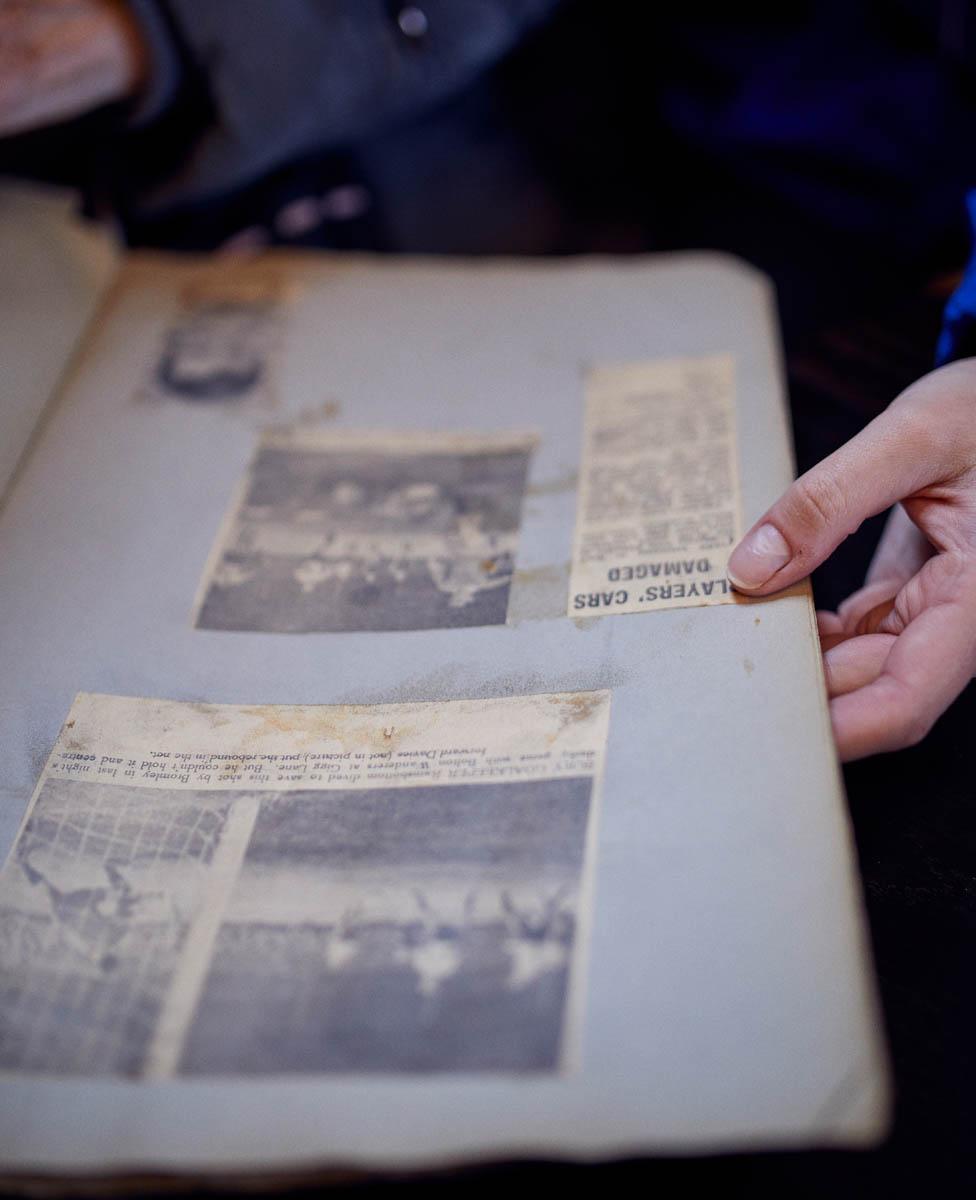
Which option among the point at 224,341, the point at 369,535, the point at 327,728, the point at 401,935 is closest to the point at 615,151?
the point at 224,341

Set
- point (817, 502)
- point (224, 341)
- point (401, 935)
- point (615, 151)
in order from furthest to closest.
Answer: point (615, 151), point (224, 341), point (817, 502), point (401, 935)

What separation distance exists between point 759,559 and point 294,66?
1.89 feet

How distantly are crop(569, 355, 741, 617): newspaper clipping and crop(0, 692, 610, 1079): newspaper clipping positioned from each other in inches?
3.4

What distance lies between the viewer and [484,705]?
55 cm

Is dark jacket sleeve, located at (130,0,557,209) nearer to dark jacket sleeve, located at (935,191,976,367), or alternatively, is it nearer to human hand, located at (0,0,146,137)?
human hand, located at (0,0,146,137)

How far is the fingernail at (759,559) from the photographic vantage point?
56 centimetres

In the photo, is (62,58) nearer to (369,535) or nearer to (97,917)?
(369,535)

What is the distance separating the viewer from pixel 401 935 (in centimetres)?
47

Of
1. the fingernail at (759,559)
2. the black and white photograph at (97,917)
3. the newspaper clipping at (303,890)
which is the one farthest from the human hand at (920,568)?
the black and white photograph at (97,917)

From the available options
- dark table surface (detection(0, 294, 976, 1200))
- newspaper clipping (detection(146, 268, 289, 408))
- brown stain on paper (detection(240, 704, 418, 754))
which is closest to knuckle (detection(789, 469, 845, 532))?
dark table surface (detection(0, 294, 976, 1200))

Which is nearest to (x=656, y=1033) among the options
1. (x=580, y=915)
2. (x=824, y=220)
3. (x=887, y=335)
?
(x=580, y=915)

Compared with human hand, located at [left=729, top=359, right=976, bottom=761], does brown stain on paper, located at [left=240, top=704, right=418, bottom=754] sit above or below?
above

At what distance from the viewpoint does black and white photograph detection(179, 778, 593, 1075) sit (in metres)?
0.44

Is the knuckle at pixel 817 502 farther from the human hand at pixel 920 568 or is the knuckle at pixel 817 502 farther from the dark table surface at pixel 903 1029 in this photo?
the dark table surface at pixel 903 1029
